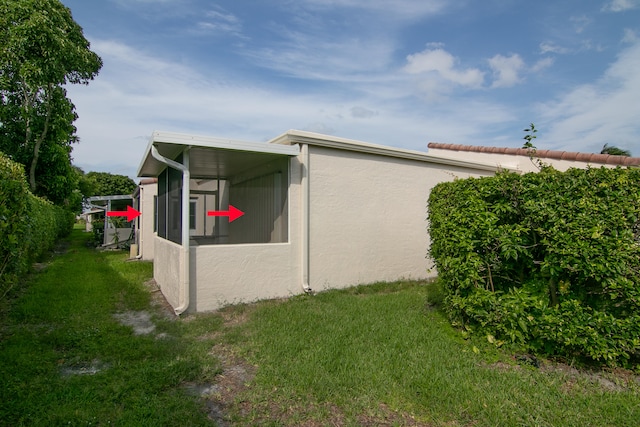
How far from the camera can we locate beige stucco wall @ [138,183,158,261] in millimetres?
11914

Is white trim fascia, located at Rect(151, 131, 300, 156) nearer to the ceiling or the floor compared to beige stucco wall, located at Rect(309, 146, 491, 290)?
nearer to the ceiling

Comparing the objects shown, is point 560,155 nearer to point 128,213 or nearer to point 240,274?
point 240,274

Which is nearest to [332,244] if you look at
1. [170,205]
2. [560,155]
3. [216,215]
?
[216,215]

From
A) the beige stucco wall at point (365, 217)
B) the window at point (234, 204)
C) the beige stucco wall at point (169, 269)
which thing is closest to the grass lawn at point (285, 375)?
the beige stucco wall at point (169, 269)

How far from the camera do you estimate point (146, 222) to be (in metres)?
12.0

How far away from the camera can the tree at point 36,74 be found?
538 inches

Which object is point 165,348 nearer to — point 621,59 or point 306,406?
point 306,406

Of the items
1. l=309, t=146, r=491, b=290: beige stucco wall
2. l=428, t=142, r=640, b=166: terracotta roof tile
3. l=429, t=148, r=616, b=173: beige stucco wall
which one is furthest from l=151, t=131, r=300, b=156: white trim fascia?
l=429, t=148, r=616, b=173: beige stucco wall

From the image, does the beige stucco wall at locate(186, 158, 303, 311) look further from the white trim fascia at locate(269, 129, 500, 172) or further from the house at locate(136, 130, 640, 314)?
the white trim fascia at locate(269, 129, 500, 172)

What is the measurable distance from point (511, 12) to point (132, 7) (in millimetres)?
7179

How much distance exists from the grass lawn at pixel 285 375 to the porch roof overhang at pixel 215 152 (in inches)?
102

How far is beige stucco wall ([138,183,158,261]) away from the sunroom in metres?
4.27

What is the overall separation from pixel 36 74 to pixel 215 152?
13.4 metres

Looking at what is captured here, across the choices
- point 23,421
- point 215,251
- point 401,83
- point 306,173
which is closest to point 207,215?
point 215,251
